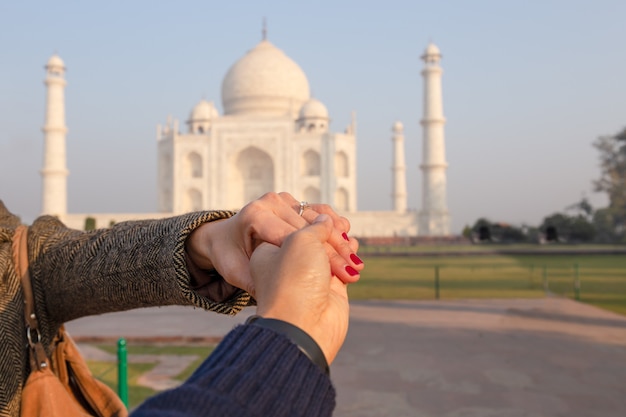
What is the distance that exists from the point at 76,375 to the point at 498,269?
13628mm

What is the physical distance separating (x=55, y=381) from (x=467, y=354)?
4353 mm

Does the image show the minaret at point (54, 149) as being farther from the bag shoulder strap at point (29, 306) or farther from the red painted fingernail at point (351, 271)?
the red painted fingernail at point (351, 271)

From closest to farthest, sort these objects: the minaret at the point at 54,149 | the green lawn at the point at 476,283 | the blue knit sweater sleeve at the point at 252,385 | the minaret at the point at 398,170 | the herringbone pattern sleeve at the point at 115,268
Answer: the blue knit sweater sleeve at the point at 252,385
the herringbone pattern sleeve at the point at 115,268
the green lawn at the point at 476,283
the minaret at the point at 54,149
the minaret at the point at 398,170

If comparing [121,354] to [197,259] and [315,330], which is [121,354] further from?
[315,330]

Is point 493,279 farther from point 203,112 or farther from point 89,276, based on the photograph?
point 203,112

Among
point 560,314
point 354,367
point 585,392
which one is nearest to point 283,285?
point 585,392

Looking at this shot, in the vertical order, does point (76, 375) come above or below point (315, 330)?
below

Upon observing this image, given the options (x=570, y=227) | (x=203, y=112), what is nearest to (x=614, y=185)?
(x=570, y=227)

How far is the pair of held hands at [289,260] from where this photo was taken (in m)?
0.74

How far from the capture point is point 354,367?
4.80 m

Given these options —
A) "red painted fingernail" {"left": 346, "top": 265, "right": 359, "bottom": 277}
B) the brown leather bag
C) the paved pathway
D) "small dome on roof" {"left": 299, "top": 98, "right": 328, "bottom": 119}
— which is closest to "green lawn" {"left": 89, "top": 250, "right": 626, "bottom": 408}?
the paved pathway

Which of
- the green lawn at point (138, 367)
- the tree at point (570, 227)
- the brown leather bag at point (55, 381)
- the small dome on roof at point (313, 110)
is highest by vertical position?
the small dome on roof at point (313, 110)

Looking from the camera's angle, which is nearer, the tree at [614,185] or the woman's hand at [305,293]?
the woman's hand at [305,293]

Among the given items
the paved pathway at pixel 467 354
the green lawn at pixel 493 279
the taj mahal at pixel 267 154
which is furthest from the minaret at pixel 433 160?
the paved pathway at pixel 467 354
